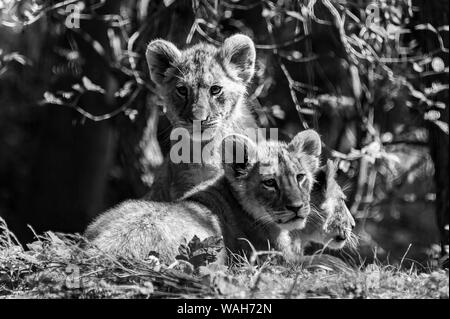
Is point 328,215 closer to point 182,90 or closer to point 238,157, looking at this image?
point 238,157

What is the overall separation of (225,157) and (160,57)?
1.71 m

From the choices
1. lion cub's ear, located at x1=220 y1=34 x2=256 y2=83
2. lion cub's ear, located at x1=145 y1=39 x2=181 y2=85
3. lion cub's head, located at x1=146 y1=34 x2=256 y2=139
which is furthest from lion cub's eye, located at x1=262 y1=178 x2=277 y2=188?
lion cub's ear, located at x1=145 y1=39 x2=181 y2=85

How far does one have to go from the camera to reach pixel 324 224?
7.29m

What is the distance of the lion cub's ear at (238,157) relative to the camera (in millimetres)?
7344

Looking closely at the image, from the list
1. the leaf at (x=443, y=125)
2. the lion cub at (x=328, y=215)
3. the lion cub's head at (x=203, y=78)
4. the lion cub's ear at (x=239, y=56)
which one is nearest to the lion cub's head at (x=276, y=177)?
the lion cub at (x=328, y=215)

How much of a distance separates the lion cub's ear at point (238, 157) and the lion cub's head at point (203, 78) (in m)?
0.62

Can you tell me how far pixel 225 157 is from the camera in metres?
7.48

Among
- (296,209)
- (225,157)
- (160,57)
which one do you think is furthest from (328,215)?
(160,57)

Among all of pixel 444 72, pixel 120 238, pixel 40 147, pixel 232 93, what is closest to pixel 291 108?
pixel 444 72

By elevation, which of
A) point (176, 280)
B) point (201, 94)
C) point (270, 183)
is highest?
point (201, 94)

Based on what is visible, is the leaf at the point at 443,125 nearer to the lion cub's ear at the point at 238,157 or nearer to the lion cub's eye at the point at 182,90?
the lion cub's ear at the point at 238,157

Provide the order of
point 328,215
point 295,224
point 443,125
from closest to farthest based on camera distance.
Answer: point 295,224, point 328,215, point 443,125

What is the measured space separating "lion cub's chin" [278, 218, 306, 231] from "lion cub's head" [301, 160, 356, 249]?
345 millimetres
